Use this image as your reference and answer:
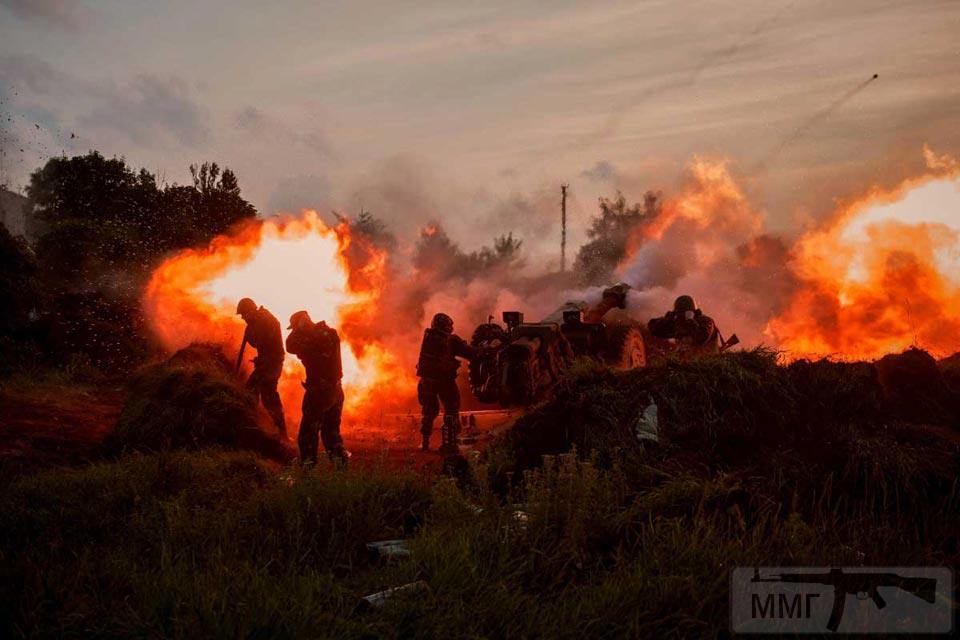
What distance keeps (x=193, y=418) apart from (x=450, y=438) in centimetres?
351

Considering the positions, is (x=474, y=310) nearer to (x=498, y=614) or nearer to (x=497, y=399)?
(x=497, y=399)

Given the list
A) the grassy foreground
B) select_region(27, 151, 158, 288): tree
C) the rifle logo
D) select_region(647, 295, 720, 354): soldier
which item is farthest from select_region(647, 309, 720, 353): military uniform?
select_region(27, 151, 158, 288): tree

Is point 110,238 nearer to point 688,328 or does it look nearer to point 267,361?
point 267,361

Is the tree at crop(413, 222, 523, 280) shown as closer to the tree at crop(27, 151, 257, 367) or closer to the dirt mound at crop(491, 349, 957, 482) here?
the tree at crop(27, 151, 257, 367)

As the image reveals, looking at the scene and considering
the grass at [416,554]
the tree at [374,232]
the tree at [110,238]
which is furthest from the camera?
the tree at [374,232]

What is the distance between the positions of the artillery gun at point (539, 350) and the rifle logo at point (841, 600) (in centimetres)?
481

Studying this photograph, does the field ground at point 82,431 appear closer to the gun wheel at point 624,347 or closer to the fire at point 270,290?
the fire at point 270,290

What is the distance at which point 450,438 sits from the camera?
1041cm

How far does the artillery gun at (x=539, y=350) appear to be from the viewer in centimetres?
1026

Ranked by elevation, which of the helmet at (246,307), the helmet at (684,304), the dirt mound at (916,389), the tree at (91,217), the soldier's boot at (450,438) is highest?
the tree at (91,217)

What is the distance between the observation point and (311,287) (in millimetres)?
14977

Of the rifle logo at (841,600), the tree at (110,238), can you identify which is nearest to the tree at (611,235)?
the tree at (110,238)

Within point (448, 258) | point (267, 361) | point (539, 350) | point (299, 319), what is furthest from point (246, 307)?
point (448, 258)

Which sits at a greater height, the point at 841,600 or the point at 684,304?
the point at 684,304
